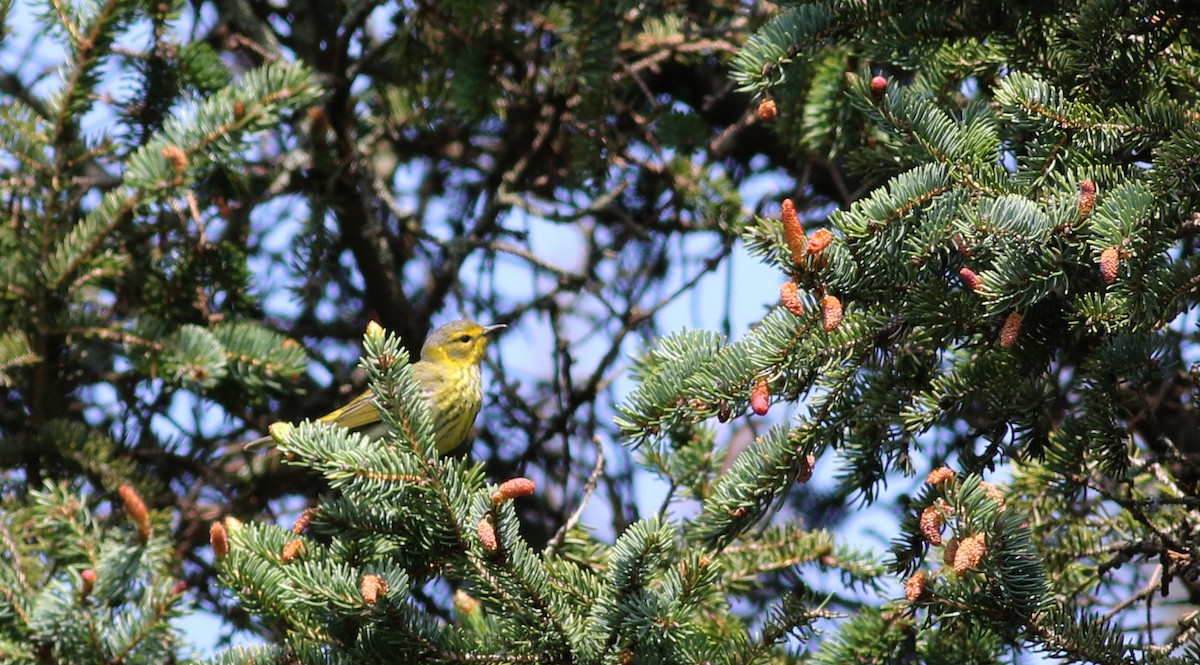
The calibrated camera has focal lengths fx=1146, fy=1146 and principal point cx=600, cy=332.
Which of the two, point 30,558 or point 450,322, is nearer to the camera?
point 30,558

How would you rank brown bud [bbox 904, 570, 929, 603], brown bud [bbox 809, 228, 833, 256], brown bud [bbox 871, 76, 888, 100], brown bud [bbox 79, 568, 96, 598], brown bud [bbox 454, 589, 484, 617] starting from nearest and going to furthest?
brown bud [bbox 904, 570, 929, 603] → brown bud [bbox 809, 228, 833, 256] → brown bud [bbox 871, 76, 888, 100] → brown bud [bbox 79, 568, 96, 598] → brown bud [bbox 454, 589, 484, 617]

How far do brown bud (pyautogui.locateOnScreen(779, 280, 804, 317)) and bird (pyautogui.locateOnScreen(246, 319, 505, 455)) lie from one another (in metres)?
2.40

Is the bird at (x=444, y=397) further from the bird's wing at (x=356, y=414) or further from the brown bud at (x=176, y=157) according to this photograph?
the brown bud at (x=176, y=157)

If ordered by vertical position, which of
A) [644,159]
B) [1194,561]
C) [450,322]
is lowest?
[1194,561]

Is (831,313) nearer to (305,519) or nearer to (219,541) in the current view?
(305,519)

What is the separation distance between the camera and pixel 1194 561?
8.43ft

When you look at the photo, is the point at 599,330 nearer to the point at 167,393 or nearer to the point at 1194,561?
the point at 167,393

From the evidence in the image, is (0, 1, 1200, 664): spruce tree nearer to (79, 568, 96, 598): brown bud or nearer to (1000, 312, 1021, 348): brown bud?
(1000, 312, 1021, 348): brown bud

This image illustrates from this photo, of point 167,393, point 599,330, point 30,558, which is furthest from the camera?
point 599,330

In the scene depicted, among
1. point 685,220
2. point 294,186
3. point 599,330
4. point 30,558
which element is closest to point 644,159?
point 685,220

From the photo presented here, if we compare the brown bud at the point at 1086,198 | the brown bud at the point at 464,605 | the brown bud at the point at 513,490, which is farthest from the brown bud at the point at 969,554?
the brown bud at the point at 464,605

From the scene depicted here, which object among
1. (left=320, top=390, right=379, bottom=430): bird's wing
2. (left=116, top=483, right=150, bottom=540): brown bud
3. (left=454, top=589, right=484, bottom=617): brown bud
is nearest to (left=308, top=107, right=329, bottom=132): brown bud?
(left=320, top=390, right=379, bottom=430): bird's wing

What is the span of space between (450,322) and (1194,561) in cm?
361

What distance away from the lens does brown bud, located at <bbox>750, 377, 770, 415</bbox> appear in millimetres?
2430
